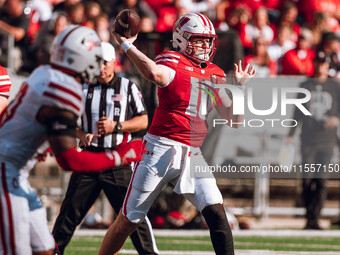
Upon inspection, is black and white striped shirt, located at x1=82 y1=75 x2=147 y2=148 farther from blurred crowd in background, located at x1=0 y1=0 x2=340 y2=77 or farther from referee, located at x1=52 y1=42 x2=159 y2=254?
blurred crowd in background, located at x1=0 y1=0 x2=340 y2=77

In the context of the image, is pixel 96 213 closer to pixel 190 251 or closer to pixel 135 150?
pixel 190 251

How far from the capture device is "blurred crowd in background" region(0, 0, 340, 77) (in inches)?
411

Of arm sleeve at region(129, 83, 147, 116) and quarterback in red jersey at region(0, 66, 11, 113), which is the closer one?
quarterback in red jersey at region(0, 66, 11, 113)

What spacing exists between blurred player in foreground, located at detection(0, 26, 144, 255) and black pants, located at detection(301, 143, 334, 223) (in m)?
5.99

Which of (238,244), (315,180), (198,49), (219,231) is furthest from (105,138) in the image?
(315,180)

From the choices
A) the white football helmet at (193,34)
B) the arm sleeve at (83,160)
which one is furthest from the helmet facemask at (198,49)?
the arm sleeve at (83,160)

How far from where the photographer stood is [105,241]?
17.8 feet

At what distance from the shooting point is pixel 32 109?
13.1 ft

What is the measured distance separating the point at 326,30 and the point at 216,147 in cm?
281

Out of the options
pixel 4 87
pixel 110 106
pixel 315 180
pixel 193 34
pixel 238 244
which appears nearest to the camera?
pixel 193 34

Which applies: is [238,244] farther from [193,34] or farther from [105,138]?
[193,34]

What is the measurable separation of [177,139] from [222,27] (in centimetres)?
626

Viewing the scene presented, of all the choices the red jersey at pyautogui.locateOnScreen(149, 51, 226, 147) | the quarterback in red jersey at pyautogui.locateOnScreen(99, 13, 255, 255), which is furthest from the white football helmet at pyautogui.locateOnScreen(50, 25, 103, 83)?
the red jersey at pyautogui.locateOnScreen(149, 51, 226, 147)

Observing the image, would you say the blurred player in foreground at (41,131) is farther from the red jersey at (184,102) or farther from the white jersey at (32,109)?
the red jersey at (184,102)
